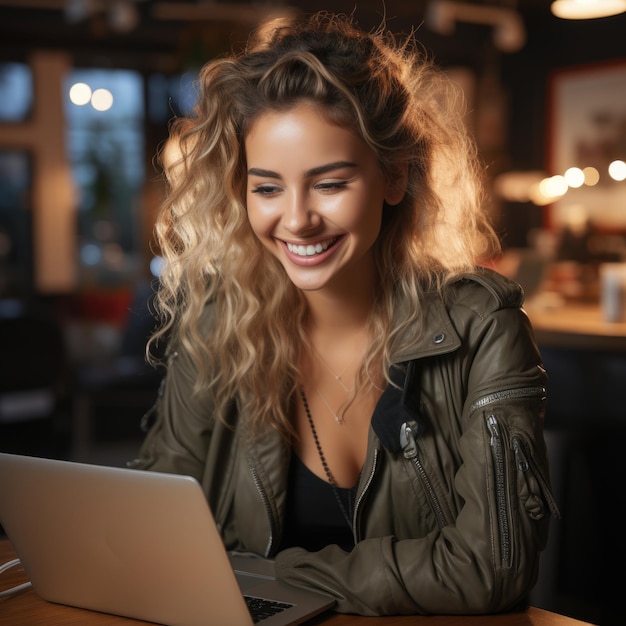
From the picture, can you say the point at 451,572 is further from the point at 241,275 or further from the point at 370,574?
the point at 241,275

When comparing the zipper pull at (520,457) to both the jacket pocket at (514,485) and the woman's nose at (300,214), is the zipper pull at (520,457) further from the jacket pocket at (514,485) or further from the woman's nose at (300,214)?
the woman's nose at (300,214)

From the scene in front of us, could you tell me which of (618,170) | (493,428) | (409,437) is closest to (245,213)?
(409,437)

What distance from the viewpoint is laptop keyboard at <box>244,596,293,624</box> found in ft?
4.15

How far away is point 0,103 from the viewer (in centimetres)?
772

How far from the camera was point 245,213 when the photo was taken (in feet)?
5.84

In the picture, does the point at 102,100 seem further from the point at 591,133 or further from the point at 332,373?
the point at 332,373

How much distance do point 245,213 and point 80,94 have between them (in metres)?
6.80

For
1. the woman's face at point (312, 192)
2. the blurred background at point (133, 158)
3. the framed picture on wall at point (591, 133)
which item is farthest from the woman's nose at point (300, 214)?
the framed picture on wall at point (591, 133)

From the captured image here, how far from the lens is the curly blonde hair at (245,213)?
162cm

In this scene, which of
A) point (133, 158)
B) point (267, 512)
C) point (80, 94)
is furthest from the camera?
point (133, 158)

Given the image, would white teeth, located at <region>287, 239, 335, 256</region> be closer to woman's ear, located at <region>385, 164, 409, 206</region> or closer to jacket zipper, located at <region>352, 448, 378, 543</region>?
woman's ear, located at <region>385, 164, 409, 206</region>

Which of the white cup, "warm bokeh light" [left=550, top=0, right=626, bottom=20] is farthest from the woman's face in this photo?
"warm bokeh light" [left=550, top=0, right=626, bottom=20]

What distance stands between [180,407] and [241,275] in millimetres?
276

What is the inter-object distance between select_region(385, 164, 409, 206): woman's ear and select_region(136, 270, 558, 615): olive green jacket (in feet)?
0.63
